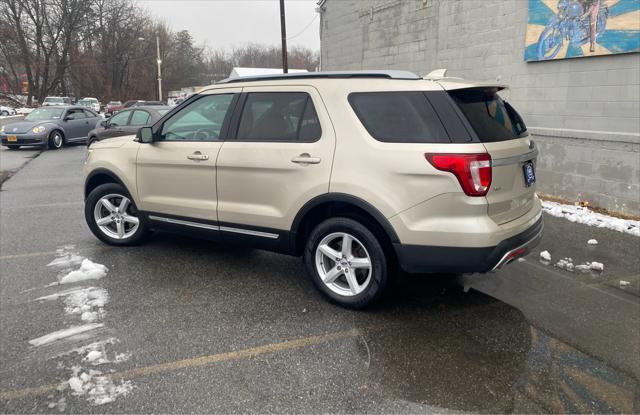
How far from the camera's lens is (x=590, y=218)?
6.66 metres

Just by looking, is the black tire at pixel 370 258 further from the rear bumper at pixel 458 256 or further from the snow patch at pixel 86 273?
the snow patch at pixel 86 273

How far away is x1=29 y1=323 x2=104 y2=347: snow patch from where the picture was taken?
128 inches

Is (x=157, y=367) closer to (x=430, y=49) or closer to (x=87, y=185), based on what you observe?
(x=87, y=185)

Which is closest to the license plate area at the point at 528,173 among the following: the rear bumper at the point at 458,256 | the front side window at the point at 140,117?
the rear bumper at the point at 458,256

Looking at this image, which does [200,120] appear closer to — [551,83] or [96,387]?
[96,387]

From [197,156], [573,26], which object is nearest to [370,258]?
[197,156]

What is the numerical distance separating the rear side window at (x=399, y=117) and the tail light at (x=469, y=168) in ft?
0.49

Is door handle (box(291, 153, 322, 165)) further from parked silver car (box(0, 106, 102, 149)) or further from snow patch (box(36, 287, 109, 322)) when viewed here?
parked silver car (box(0, 106, 102, 149))

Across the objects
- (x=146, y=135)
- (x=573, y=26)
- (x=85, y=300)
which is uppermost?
(x=573, y=26)

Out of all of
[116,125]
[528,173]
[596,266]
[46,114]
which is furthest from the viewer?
[46,114]

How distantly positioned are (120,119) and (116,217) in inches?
331

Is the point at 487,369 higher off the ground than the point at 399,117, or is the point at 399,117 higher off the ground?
the point at 399,117

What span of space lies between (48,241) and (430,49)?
9.11m

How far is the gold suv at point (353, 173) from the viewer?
→ 3.21 meters
